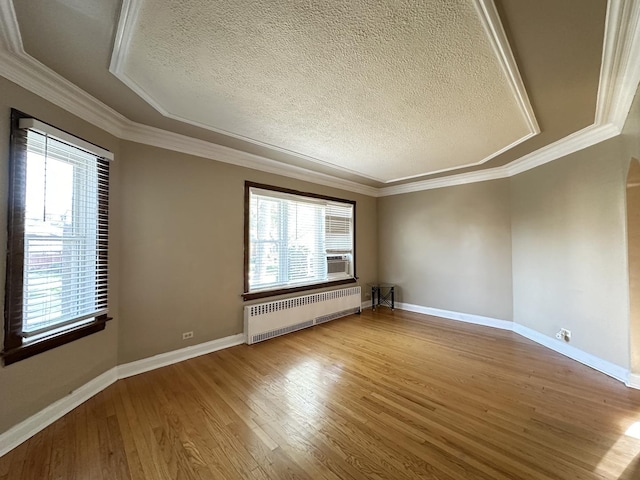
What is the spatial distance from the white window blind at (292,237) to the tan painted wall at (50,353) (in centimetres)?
157

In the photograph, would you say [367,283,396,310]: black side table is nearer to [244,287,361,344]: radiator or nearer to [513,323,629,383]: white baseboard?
[244,287,361,344]: radiator

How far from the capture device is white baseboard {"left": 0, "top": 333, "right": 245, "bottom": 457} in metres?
1.68

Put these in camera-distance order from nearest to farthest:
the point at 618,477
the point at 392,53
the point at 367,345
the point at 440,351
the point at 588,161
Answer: the point at 618,477
the point at 392,53
the point at 588,161
the point at 440,351
the point at 367,345

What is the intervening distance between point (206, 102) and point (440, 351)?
12.6ft

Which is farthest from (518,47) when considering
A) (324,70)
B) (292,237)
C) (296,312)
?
(296,312)

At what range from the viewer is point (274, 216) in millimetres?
3912

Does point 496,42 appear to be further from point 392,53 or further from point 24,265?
point 24,265

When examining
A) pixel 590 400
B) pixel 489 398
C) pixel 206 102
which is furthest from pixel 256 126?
pixel 590 400

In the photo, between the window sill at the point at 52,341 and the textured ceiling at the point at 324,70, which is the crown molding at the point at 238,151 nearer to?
the textured ceiling at the point at 324,70

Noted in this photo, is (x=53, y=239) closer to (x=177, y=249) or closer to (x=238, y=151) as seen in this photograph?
(x=177, y=249)

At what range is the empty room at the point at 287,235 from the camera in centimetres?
148

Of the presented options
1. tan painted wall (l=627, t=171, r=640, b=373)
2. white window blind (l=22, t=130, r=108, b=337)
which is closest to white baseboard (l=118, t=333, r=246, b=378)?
white window blind (l=22, t=130, r=108, b=337)

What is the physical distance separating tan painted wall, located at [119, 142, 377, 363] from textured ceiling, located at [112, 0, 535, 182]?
0.67 metres

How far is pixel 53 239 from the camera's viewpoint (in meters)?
1.93
